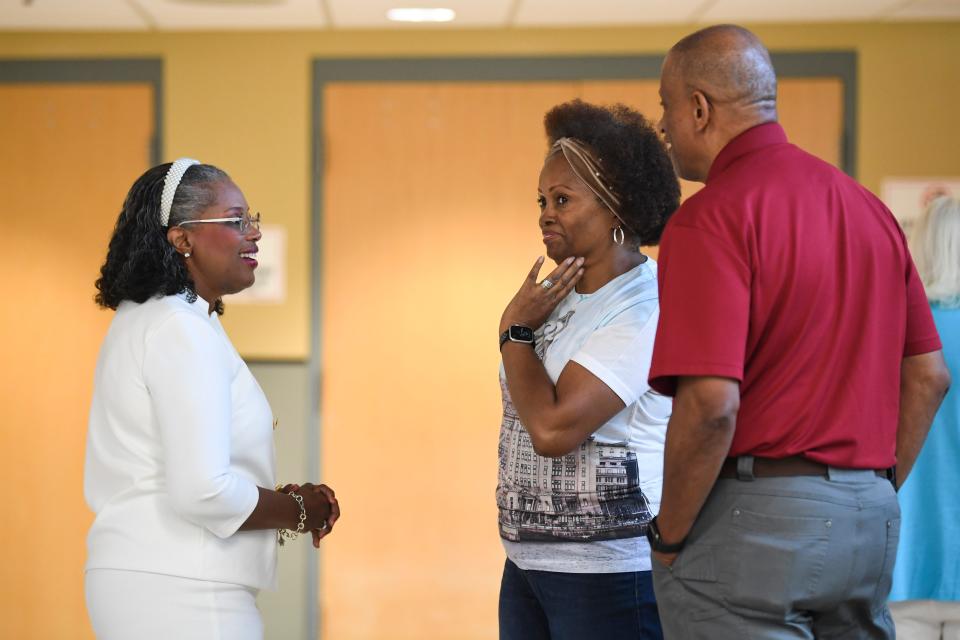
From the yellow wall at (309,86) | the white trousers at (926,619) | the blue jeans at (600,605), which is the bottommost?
the white trousers at (926,619)

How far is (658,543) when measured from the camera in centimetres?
145

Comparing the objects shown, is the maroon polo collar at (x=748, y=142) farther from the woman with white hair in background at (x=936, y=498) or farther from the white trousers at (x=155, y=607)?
the woman with white hair in background at (x=936, y=498)

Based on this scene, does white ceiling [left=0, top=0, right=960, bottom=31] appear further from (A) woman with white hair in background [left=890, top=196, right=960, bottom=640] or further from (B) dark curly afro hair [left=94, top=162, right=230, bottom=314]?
(B) dark curly afro hair [left=94, top=162, right=230, bottom=314]

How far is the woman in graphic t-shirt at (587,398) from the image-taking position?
5.62ft

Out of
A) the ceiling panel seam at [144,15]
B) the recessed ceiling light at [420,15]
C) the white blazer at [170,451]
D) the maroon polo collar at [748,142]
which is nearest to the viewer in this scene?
the maroon polo collar at [748,142]

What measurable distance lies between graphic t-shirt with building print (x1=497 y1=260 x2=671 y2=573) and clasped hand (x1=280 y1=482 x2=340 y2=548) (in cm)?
34

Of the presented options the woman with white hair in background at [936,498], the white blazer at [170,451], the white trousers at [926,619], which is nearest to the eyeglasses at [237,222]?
the white blazer at [170,451]

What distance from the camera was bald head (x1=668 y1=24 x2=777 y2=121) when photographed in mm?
1466

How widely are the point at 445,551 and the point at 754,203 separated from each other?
3.10 metres

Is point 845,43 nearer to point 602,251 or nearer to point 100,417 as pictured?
point 602,251

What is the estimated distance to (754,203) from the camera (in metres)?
1.36

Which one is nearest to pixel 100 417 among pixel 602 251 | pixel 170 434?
pixel 170 434

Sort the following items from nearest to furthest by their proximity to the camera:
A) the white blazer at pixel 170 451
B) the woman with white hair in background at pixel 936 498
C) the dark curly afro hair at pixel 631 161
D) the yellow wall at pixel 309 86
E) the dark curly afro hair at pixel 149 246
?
the white blazer at pixel 170 451 → the dark curly afro hair at pixel 149 246 → the dark curly afro hair at pixel 631 161 → the woman with white hair in background at pixel 936 498 → the yellow wall at pixel 309 86

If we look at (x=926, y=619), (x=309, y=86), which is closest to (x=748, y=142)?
(x=926, y=619)
